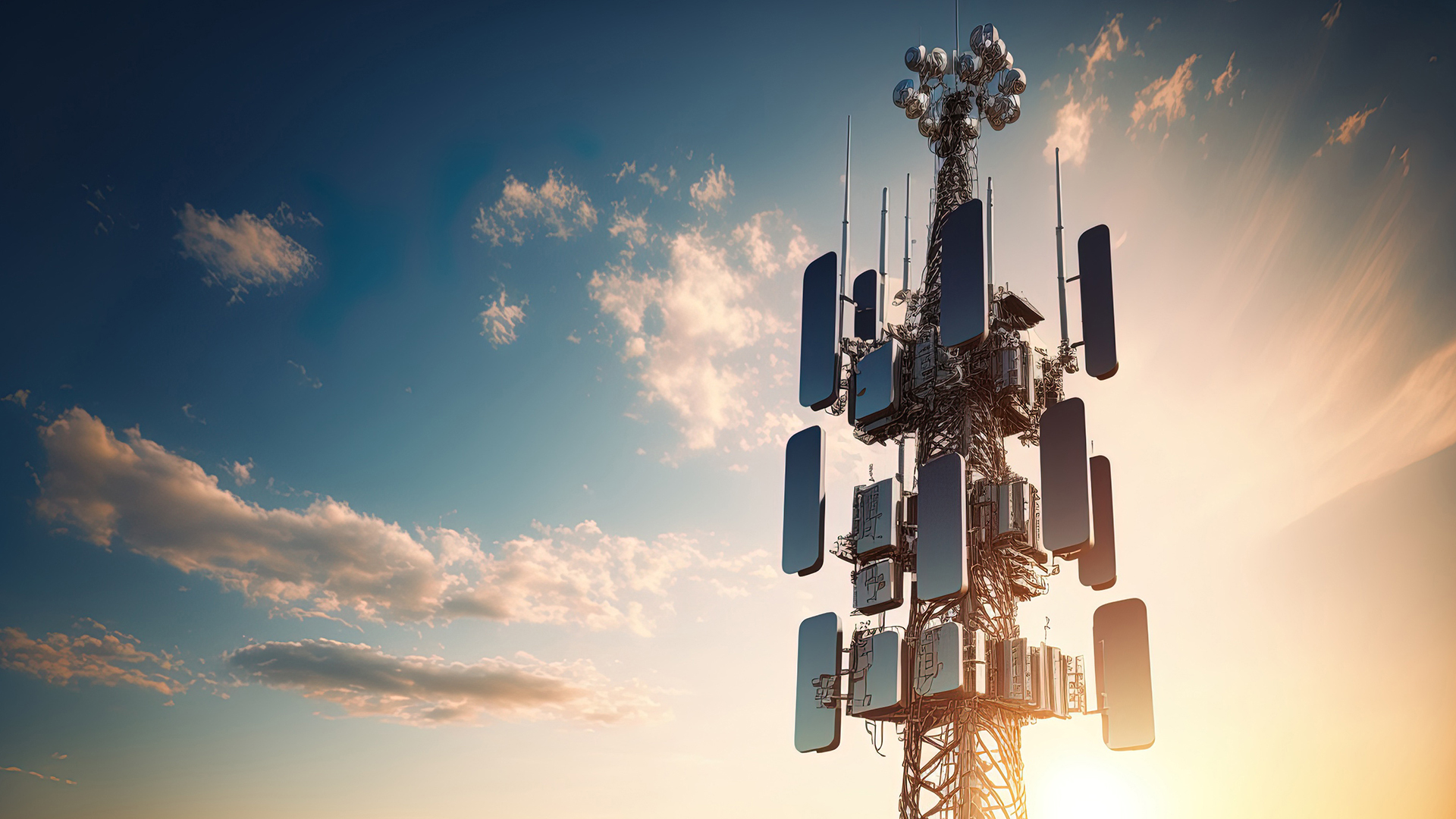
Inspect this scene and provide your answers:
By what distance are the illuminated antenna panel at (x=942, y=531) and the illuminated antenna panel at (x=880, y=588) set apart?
139 cm

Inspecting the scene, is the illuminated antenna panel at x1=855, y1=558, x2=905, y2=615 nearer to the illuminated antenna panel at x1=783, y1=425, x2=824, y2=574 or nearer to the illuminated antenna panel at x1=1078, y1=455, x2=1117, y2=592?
the illuminated antenna panel at x1=783, y1=425, x2=824, y2=574

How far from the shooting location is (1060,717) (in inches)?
1125

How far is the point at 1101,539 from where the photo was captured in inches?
1210

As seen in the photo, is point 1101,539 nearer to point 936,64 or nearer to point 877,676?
point 877,676

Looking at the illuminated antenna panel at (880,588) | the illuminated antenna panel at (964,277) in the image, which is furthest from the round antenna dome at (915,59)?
the illuminated antenna panel at (880,588)

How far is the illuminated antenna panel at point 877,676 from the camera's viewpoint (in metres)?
28.9

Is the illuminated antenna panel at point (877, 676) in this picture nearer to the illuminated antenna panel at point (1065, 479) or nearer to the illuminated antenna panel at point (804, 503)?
the illuminated antenna panel at point (804, 503)

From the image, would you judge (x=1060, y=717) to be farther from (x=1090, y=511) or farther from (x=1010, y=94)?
(x=1010, y=94)

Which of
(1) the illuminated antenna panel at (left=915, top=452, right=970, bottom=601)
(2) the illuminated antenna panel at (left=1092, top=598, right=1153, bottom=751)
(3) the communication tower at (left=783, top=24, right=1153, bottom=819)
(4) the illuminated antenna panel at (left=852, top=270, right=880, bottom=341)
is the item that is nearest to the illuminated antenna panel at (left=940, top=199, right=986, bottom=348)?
(3) the communication tower at (left=783, top=24, right=1153, bottom=819)

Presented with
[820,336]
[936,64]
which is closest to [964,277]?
[820,336]

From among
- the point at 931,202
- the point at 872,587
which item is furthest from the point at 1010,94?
the point at 872,587

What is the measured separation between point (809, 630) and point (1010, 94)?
23.3 meters

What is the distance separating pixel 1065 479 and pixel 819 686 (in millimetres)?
10665

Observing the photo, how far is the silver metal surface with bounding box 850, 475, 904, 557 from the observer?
30859 mm
